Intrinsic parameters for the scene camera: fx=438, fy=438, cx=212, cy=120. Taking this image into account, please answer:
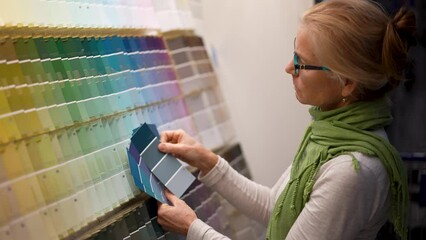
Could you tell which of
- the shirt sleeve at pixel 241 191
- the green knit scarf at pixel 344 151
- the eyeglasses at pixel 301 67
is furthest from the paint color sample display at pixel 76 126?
the eyeglasses at pixel 301 67

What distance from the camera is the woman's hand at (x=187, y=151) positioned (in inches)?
56.2

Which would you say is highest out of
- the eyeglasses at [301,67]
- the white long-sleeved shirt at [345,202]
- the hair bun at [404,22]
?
the hair bun at [404,22]

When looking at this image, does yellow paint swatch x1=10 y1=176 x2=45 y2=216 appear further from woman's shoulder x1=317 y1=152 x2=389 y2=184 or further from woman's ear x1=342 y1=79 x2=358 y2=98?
Result: woman's ear x1=342 y1=79 x2=358 y2=98

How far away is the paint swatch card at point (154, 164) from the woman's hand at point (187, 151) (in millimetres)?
26

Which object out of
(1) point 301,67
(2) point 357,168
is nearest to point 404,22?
(1) point 301,67

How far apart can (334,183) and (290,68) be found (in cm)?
35

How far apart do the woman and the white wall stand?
0.93 meters

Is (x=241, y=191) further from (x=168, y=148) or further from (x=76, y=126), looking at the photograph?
(x=76, y=126)

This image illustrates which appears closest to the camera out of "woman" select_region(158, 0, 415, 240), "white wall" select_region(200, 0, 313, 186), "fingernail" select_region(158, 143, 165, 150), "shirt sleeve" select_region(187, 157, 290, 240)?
"woman" select_region(158, 0, 415, 240)

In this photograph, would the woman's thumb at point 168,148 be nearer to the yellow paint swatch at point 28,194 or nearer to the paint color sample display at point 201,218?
the paint color sample display at point 201,218

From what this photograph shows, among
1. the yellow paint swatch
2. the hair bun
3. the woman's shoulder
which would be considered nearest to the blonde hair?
the hair bun

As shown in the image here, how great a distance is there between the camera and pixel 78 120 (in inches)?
47.1

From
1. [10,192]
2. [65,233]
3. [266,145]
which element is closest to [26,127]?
[10,192]

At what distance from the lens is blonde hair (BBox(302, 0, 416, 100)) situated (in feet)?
3.67
